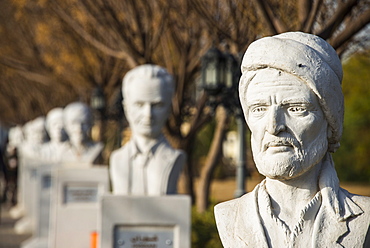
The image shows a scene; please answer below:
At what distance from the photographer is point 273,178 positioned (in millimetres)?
4020

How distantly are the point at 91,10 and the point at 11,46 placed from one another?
10247mm

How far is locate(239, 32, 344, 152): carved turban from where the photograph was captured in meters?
3.88

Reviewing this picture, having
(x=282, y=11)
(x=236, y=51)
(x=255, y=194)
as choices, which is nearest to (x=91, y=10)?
(x=236, y=51)

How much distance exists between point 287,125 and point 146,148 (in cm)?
460

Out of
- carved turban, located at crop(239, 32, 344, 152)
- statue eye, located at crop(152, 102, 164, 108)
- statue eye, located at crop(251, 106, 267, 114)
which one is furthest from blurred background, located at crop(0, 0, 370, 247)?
statue eye, located at crop(251, 106, 267, 114)

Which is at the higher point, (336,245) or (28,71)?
(28,71)

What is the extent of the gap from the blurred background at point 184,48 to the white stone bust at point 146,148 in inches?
44.9

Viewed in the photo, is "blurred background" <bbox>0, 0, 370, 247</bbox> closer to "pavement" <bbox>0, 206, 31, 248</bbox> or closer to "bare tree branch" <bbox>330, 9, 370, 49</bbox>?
"bare tree branch" <bbox>330, 9, 370, 49</bbox>

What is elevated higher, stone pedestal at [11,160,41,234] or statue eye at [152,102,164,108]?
statue eye at [152,102,164,108]

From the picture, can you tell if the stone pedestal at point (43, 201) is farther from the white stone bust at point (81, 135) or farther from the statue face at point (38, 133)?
the statue face at point (38, 133)

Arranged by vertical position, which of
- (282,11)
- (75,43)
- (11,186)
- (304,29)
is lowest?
(11,186)

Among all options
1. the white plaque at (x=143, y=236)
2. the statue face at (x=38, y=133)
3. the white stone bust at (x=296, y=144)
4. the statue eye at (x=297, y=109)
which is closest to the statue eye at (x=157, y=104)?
the white plaque at (x=143, y=236)

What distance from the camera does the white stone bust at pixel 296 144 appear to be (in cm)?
391

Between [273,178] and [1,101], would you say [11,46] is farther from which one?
[273,178]
